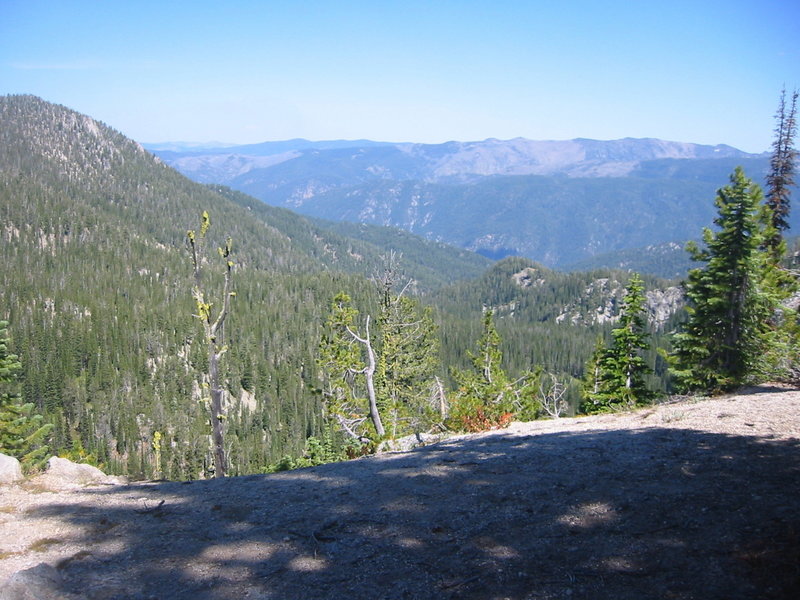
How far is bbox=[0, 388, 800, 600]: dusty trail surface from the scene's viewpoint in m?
5.25

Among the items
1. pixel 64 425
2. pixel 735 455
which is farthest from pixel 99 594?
pixel 64 425

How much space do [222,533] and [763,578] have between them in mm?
6146

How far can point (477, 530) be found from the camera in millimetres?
6496

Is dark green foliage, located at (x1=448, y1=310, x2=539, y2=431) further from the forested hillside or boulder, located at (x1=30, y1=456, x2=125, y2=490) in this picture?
the forested hillside

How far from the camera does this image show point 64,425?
90.8m

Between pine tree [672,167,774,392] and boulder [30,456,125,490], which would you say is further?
pine tree [672,167,774,392]

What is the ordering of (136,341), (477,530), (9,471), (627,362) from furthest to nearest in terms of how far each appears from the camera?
(136,341)
(627,362)
(9,471)
(477,530)

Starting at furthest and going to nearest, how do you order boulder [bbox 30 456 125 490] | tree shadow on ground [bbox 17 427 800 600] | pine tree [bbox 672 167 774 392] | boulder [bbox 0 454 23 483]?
pine tree [bbox 672 167 774 392] → boulder [bbox 30 456 125 490] → boulder [bbox 0 454 23 483] → tree shadow on ground [bbox 17 427 800 600]

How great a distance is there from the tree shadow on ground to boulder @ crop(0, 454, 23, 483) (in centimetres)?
191

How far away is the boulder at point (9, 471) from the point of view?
9.09 meters

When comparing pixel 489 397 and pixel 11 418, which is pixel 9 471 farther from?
pixel 489 397

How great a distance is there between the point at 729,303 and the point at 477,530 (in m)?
19.2

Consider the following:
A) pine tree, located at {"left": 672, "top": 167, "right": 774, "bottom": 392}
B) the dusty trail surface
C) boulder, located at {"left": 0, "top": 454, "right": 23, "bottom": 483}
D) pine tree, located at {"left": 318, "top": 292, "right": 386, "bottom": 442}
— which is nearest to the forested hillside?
pine tree, located at {"left": 318, "top": 292, "right": 386, "bottom": 442}

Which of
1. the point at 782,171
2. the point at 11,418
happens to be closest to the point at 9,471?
the point at 11,418
